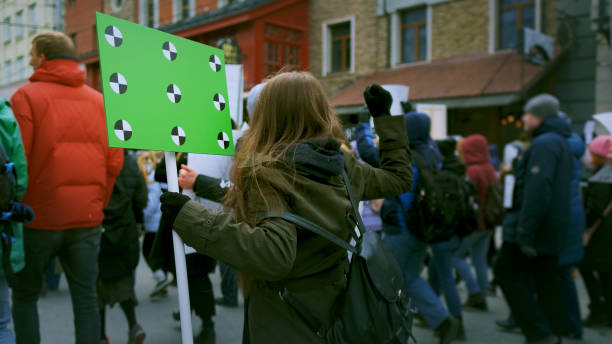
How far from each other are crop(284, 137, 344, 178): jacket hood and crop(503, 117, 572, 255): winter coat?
248cm

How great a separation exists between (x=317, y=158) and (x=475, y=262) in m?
4.37

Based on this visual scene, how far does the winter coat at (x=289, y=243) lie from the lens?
1.63m

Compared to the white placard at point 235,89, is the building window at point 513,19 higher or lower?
higher

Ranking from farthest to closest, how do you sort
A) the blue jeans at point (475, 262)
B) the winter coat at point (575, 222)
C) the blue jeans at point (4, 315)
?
the blue jeans at point (475, 262)
the winter coat at point (575, 222)
the blue jeans at point (4, 315)

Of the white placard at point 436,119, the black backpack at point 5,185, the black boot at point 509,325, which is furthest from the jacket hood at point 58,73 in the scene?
the white placard at point 436,119

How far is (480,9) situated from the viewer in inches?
526

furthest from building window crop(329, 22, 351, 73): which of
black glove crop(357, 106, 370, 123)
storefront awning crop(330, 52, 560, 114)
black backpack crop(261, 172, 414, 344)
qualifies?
black backpack crop(261, 172, 414, 344)

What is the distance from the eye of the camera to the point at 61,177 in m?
2.95

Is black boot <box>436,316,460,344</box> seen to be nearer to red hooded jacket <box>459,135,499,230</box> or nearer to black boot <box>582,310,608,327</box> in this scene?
black boot <box>582,310,608,327</box>

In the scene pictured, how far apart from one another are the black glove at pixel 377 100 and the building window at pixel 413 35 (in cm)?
1300

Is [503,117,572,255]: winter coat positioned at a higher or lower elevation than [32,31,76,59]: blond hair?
lower

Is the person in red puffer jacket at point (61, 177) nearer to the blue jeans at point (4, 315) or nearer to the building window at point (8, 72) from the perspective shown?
the blue jeans at point (4, 315)

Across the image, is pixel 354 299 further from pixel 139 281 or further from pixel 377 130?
pixel 139 281

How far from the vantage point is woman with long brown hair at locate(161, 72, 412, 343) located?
1.64 metres
